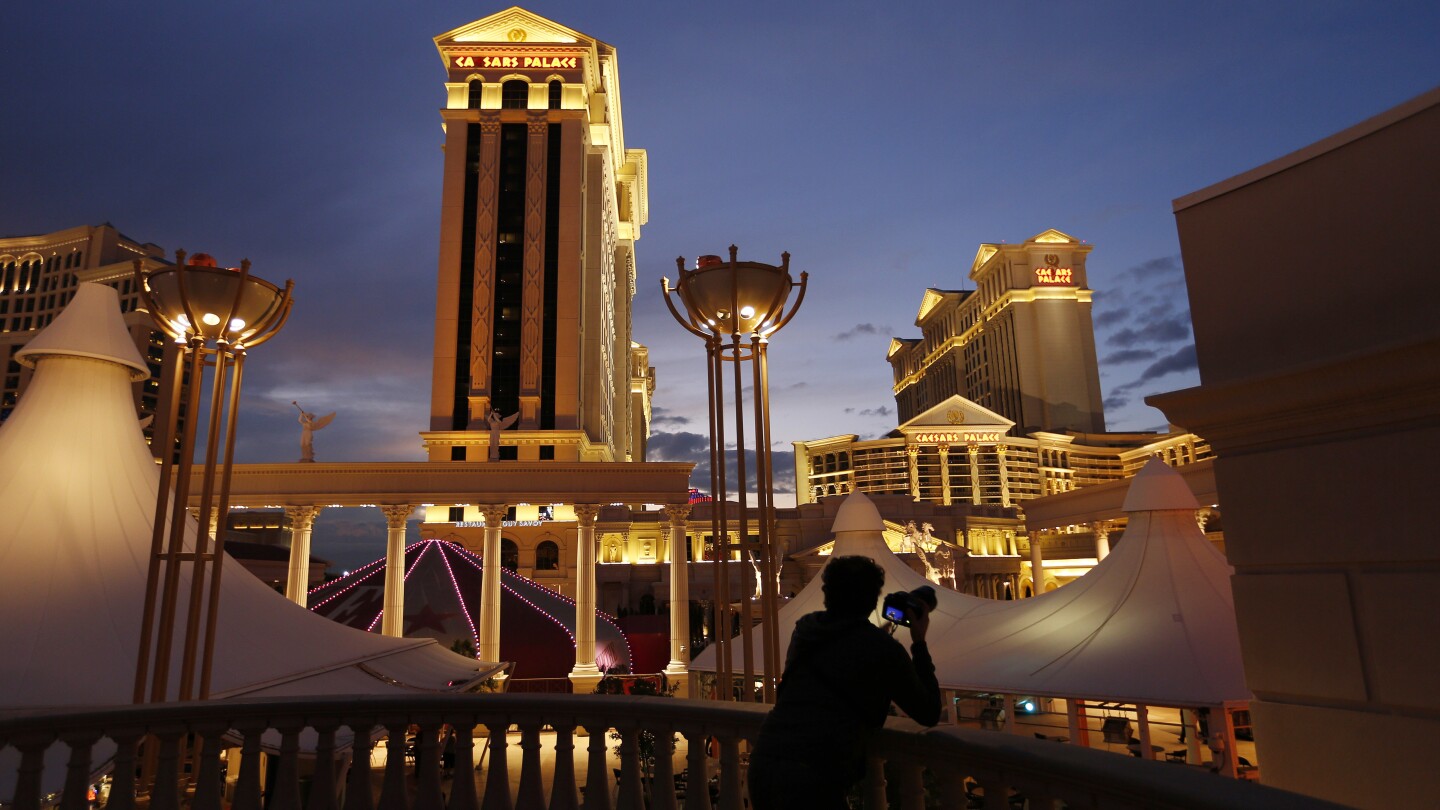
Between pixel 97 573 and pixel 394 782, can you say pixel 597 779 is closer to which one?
pixel 394 782

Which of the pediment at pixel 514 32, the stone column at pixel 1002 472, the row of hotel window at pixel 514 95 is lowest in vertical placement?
the stone column at pixel 1002 472

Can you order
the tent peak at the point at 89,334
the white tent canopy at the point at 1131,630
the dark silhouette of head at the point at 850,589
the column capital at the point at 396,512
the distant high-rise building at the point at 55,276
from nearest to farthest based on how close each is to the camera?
the dark silhouette of head at the point at 850,589, the tent peak at the point at 89,334, the white tent canopy at the point at 1131,630, the column capital at the point at 396,512, the distant high-rise building at the point at 55,276

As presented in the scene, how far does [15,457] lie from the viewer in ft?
28.5

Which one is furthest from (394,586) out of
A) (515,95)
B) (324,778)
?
(515,95)

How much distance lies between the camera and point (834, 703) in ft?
9.55

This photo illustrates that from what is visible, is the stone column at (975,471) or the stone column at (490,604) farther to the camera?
the stone column at (975,471)

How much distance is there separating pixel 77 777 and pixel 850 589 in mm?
4214

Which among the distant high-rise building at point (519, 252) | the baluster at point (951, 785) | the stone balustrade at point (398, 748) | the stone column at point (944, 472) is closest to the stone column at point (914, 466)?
the stone column at point (944, 472)

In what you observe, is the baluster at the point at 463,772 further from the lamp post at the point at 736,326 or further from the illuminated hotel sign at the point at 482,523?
the illuminated hotel sign at the point at 482,523

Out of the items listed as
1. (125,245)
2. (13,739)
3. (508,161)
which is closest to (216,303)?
(13,739)

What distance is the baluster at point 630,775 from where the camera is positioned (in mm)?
4348

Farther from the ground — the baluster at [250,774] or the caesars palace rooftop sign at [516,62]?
the caesars palace rooftop sign at [516,62]

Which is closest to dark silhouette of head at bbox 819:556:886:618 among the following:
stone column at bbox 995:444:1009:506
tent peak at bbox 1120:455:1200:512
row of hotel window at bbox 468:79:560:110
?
tent peak at bbox 1120:455:1200:512

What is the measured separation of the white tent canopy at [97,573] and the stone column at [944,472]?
70536 millimetres
